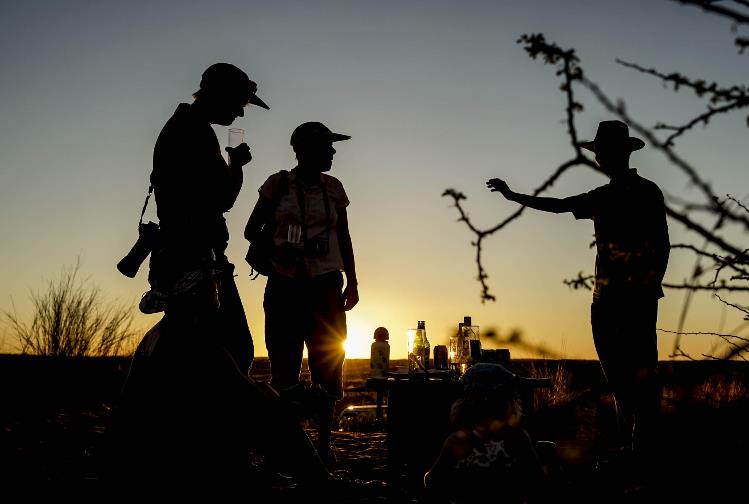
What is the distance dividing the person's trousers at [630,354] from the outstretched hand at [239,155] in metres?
2.50

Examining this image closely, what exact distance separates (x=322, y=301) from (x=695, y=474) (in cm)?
248

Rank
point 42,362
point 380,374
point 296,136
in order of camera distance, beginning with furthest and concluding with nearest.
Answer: point 42,362
point 380,374
point 296,136

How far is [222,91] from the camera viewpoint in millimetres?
3422

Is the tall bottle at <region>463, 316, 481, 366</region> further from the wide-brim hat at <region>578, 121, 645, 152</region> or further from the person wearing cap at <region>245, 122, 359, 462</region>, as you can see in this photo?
the wide-brim hat at <region>578, 121, 645, 152</region>

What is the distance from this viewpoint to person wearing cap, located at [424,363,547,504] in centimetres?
254

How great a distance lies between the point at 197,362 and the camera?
2881 millimetres

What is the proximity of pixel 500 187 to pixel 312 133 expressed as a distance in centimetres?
156

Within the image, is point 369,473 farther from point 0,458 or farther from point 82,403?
point 82,403

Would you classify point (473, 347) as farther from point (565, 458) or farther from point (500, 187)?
point (500, 187)

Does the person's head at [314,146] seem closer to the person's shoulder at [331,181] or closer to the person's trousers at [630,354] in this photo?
the person's shoulder at [331,181]

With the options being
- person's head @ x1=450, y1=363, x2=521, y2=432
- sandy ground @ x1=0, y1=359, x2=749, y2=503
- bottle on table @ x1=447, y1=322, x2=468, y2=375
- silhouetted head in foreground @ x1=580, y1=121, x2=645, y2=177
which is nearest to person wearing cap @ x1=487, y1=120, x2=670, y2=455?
silhouetted head in foreground @ x1=580, y1=121, x2=645, y2=177

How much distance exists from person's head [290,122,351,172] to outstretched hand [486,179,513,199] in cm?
136

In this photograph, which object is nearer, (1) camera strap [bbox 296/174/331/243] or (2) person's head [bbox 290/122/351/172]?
(1) camera strap [bbox 296/174/331/243]

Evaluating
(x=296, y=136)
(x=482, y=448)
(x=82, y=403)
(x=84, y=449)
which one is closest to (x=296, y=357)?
(x=296, y=136)
